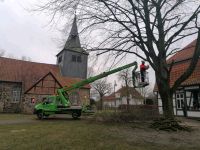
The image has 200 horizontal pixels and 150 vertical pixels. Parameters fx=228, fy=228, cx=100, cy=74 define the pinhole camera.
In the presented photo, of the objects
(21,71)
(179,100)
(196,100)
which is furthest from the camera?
(21,71)

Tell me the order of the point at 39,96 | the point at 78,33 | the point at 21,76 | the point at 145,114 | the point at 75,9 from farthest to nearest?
the point at 21,76 → the point at 39,96 → the point at 145,114 → the point at 78,33 → the point at 75,9

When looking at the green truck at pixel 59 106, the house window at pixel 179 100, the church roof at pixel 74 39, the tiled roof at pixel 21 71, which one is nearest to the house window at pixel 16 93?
the tiled roof at pixel 21 71

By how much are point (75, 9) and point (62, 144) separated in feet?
23.7

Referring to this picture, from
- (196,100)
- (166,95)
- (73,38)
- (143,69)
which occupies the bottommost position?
(196,100)

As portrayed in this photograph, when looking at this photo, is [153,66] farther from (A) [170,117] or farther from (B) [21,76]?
(B) [21,76]

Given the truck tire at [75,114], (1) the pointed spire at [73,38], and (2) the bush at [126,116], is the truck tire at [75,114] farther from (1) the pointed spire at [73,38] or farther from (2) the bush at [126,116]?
(1) the pointed spire at [73,38]

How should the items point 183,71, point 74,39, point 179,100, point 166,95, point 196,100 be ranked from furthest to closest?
1. point 179,100
2. point 183,71
3. point 196,100
4. point 74,39
5. point 166,95

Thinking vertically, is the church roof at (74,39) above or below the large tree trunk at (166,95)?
above

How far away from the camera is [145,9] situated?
42.7 feet

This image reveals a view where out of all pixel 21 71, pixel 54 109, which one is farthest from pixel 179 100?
pixel 21 71

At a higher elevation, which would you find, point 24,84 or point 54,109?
point 24,84

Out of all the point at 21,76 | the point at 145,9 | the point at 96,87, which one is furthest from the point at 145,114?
the point at 96,87

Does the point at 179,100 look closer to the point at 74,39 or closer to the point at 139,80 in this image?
the point at 139,80

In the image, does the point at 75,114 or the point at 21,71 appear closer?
the point at 75,114
